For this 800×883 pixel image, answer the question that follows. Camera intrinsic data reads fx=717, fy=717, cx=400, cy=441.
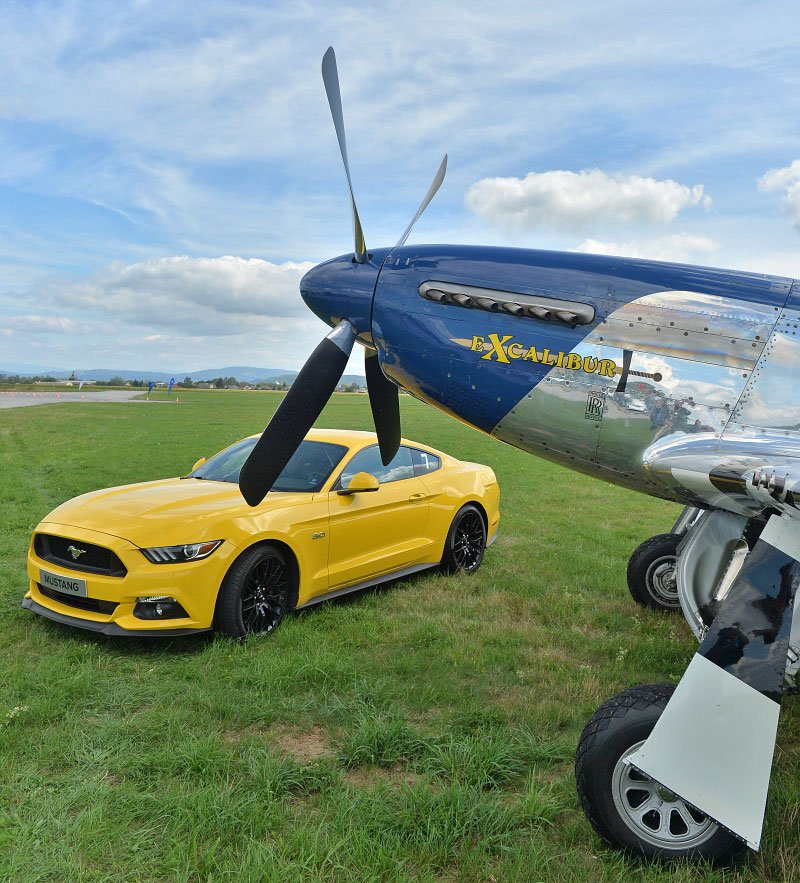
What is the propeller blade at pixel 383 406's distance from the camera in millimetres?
5078

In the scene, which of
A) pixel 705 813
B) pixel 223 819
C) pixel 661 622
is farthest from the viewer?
pixel 661 622

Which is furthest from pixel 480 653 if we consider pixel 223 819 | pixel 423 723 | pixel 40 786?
pixel 40 786

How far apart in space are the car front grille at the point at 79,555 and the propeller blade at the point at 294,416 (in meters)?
1.14

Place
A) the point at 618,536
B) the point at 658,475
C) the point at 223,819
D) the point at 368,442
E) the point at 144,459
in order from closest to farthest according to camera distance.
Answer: the point at 223,819 < the point at 658,475 < the point at 368,442 < the point at 618,536 < the point at 144,459

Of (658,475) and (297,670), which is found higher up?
(658,475)

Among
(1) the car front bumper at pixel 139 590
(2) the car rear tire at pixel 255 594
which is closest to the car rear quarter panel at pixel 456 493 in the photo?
(2) the car rear tire at pixel 255 594

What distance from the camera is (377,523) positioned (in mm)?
5973

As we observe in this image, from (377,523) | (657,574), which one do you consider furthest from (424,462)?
(657,574)

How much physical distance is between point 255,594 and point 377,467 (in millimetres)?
1766

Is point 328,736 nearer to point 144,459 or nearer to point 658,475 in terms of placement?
point 658,475

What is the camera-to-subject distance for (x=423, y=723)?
3957 millimetres

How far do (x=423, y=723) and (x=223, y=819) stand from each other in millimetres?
1288

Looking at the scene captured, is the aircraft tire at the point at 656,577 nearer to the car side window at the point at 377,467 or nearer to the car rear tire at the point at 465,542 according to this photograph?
the car rear tire at the point at 465,542

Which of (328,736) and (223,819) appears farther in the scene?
(328,736)
